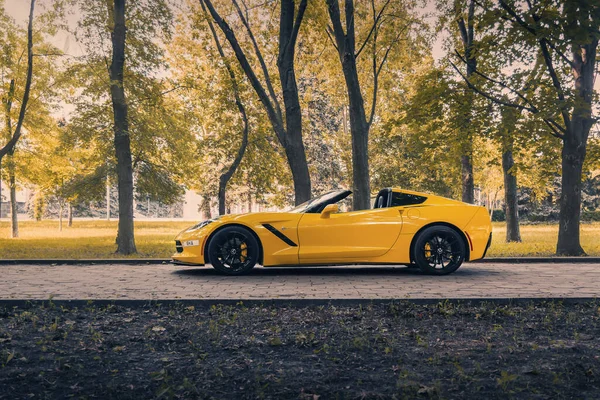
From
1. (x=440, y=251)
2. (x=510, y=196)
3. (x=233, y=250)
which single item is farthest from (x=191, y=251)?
(x=510, y=196)

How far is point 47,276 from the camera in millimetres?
8375

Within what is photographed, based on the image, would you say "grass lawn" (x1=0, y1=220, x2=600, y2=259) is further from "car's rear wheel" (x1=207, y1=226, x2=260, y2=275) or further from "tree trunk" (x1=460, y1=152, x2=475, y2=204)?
"car's rear wheel" (x1=207, y1=226, x2=260, y2=275)

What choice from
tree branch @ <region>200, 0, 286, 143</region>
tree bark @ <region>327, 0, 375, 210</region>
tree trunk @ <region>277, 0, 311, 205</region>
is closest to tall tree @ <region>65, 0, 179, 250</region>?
tree branch @ <region>200, 0, 286, 143</region>

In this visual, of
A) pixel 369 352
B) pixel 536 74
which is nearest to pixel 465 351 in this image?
pixel 369 352

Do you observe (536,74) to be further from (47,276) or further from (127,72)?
(47,276)

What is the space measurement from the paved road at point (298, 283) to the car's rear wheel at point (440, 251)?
217 mm

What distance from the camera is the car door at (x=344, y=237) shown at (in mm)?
8172

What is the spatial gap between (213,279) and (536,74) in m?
10.7

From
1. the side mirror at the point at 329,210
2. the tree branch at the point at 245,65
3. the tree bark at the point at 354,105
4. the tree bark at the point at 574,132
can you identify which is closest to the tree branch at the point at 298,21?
the tree bark at the point at 354,105

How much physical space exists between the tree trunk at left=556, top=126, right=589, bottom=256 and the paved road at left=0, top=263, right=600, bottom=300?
297cm

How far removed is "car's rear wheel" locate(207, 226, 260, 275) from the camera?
8.24 meters

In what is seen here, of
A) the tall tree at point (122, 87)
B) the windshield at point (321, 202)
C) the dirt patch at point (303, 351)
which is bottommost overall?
the dirt patch at point (303, 351)

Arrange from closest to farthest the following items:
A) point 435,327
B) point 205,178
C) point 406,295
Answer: point 435,327 → point 406,295 → point 205,178

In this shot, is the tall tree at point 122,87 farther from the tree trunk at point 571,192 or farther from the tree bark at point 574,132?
the tree trunk at point 571,192
